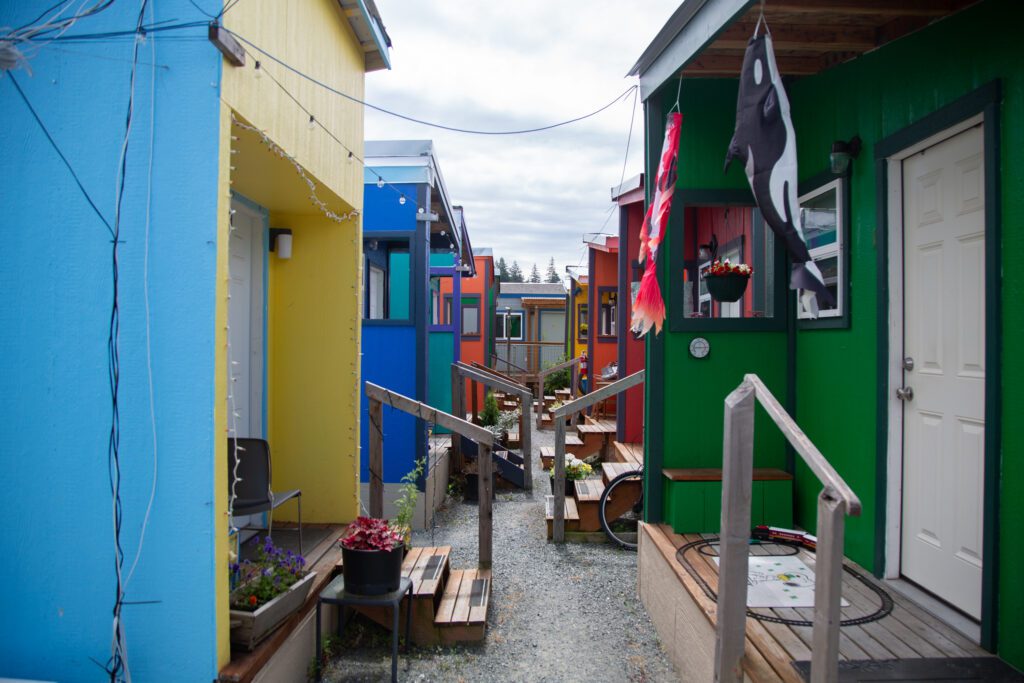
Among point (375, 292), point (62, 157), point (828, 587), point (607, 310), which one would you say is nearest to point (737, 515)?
point (828, 587)

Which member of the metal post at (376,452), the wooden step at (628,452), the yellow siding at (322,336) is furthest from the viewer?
the wooden step at (628,452)

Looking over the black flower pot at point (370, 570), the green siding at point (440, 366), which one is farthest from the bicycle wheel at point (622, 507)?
the green siding at point (440, 366)

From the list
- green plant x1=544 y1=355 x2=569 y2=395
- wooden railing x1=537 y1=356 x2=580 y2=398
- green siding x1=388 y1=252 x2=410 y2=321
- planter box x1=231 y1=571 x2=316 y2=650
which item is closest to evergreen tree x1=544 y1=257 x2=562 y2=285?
green plant x1=544 y1=355 x2=569 y2=395

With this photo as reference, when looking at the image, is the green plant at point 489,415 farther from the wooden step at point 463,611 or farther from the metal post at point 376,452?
the wooden step at point 463,611

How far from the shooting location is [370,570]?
9.93 ft

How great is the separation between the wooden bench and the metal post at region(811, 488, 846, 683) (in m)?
2.05

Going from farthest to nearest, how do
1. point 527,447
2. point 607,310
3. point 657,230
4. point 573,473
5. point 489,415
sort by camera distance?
1. point 607,310
2. point 489,415
3. point 527,447
4. point 573,473
5. point 657,230

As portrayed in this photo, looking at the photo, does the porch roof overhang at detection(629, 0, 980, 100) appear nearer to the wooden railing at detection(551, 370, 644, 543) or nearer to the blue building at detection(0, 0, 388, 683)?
the blue building at detection(0, 0, 388, 683)

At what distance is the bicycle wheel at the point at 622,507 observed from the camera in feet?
17.1

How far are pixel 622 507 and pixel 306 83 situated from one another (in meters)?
3.96

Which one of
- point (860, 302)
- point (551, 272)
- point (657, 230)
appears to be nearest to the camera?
point (860, 302)

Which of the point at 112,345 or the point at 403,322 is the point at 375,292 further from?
the point at 112,345

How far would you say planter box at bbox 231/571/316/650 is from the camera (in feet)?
8.03

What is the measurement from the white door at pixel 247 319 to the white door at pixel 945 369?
361cm
